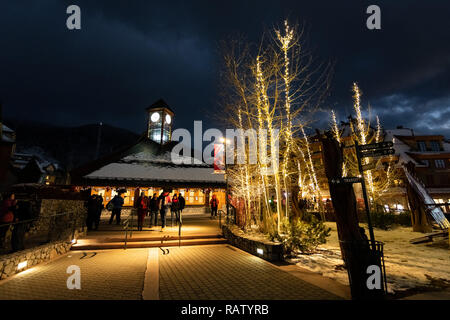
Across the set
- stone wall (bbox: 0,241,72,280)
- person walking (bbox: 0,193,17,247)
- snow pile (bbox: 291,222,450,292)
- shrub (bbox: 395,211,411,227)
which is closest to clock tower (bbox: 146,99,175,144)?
stone wall (bbox: 0,241,72,280)

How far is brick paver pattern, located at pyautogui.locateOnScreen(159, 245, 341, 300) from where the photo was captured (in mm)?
3896

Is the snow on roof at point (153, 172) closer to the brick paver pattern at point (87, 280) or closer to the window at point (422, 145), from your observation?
the brick paver pattern at point (87, 280)

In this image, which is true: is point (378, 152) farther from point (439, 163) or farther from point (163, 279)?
point (439, 163)

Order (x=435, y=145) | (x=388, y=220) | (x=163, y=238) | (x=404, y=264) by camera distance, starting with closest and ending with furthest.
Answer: (x=404, y=264), (x=163, y=238), (x=388, y=220), (x=435, y=145)

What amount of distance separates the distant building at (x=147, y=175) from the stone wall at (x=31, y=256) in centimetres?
1236

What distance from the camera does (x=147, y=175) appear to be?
21.1m

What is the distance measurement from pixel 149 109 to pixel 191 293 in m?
31.4

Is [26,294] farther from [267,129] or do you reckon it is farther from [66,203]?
[267,129]

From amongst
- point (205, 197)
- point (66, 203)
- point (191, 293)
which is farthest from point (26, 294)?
point (205, 197)

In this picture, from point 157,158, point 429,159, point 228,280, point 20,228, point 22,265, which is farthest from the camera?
point 429,159

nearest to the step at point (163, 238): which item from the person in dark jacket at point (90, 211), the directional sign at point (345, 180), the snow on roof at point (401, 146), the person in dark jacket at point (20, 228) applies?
the person in dark jacket at point (20, 228)

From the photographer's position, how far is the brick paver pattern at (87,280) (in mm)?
3994

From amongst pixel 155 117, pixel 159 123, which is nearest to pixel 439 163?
pixel 159 123

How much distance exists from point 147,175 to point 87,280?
55.9ft
